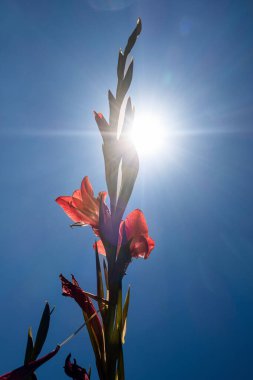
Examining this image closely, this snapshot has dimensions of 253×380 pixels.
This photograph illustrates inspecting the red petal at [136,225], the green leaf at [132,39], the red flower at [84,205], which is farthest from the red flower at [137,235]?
the green leaf at [132,39]

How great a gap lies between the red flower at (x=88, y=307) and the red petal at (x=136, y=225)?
174mm

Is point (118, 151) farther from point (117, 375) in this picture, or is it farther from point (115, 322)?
point (117, 375)

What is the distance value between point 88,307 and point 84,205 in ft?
0.83

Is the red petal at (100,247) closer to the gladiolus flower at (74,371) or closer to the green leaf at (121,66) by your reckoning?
the gladiolus flower at (74,371)

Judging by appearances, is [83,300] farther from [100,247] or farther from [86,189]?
[86,189]

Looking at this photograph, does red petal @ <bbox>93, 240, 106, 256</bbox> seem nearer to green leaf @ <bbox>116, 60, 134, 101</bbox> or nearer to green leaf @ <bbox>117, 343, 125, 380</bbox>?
green leaf @ <bbox>117, 343, 125, 380</bbox>

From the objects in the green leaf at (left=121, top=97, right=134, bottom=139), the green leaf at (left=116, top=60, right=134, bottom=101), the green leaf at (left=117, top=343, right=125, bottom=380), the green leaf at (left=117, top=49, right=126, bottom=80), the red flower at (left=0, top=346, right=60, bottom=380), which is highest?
the green leaf at (left=117, top=49, right=126, bottom=80)

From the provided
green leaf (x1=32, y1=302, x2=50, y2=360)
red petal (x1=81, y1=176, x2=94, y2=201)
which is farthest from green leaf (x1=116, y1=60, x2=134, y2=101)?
green leaf (x1=32, y1=302, x2=50, y2=360)

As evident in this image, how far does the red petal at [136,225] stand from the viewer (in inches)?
30.1

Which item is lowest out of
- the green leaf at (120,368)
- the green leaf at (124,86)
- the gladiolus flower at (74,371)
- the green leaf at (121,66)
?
the gladiolus flower at (74,371)

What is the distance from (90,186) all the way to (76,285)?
258mm

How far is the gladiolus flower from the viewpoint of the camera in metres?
0.71

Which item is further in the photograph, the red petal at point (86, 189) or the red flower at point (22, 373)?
the red petal at point (86, 189)

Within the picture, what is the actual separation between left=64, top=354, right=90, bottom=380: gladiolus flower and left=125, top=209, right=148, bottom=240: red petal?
0.30 meters
